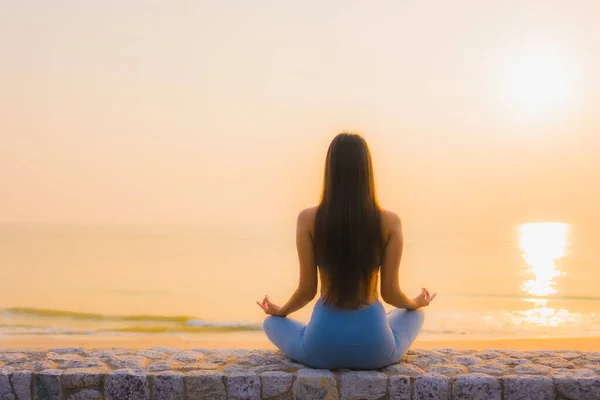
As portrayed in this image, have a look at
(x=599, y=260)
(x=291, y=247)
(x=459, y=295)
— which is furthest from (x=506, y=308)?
(x=291, y=247)

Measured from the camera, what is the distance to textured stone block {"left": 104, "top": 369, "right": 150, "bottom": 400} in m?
4.04

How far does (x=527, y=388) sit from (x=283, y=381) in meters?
1.42

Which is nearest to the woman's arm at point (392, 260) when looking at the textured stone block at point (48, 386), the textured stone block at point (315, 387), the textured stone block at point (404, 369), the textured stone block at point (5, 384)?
the textured stone block at point (404, 369)

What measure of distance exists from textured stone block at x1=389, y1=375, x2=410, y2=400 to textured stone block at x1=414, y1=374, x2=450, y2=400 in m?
0.05

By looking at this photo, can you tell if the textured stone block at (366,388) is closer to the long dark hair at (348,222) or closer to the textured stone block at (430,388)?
the textured stone block at (430,388)

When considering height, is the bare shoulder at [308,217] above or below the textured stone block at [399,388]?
above

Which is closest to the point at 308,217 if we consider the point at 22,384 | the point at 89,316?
the point at 22,384

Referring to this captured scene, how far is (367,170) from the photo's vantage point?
3918 mm

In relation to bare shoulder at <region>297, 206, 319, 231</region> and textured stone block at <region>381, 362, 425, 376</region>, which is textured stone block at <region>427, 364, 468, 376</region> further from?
bare shoulder at <region>297, 206, 319, 231</region>

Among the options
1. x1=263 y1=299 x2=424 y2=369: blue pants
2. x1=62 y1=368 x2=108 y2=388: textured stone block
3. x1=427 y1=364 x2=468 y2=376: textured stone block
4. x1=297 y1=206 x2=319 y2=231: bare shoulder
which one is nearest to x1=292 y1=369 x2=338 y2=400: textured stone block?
x1=263 y1=299 x2=424 y2=369: blue pants

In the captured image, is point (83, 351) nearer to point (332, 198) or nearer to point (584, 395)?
point (332, 198)

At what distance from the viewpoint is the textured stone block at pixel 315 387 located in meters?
3.97

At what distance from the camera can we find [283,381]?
3998 mm

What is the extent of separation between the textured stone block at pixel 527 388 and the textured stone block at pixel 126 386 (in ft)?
A: 6.93
